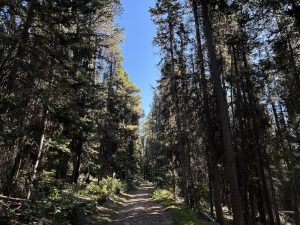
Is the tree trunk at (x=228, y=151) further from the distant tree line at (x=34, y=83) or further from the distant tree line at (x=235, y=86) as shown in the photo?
the distant tree line at (x=34, y=83)

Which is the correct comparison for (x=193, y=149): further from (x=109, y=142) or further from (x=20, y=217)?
(x=20, y=217)

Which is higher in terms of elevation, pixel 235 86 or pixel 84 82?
pixel 235 86

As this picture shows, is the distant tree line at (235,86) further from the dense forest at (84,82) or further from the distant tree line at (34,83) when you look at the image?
the distant tree line at (34,83)

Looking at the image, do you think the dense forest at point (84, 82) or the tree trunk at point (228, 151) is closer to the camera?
the dense forest at point (84, 82)

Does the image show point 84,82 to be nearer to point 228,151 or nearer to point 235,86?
point 228,151

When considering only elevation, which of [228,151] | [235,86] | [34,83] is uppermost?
[235,86]

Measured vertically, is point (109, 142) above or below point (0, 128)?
above

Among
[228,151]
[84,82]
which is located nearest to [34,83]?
[84,82]

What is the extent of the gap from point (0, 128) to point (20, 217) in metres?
2.72

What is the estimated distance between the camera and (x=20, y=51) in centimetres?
962

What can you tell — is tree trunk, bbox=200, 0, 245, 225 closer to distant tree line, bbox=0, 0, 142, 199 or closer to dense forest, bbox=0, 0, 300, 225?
dense forest, bbox=0, 0, 300, 225

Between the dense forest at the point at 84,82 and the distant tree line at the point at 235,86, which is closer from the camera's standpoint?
the dense forest at the point at 84,82

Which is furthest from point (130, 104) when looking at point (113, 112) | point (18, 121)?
point (18, 121)

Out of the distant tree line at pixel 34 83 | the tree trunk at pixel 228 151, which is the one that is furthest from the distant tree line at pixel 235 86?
the distant tree line at pixel 34 83
